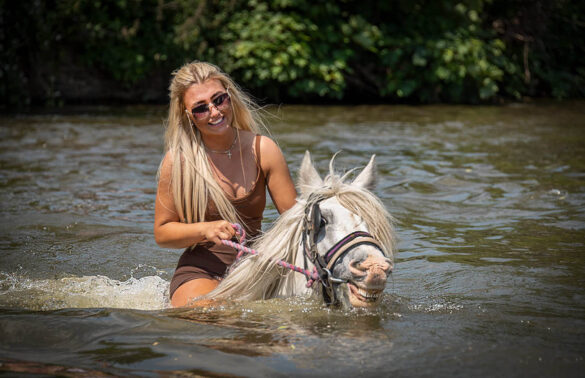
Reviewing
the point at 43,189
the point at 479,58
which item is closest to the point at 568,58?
the point at 479,58

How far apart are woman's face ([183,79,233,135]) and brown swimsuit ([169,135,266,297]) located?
0.27 metres

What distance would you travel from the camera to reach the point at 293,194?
4172 mm

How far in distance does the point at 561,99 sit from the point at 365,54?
496 cm

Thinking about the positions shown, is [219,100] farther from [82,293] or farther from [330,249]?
[82,293]

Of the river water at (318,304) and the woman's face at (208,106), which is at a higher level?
the woman's face at (208,106)

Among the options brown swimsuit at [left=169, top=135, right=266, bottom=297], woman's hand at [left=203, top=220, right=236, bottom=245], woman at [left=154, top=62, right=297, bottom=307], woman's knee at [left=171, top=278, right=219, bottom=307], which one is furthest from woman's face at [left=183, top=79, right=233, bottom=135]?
woman's knee at [left=171, top=278, right=219, bottom=307]

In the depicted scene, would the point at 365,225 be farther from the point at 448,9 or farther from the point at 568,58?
the point at 568,58

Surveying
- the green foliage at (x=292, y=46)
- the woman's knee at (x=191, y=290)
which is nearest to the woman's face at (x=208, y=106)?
the woman's knee at (x=191, y=290)

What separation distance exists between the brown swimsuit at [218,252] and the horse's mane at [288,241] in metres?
0.29

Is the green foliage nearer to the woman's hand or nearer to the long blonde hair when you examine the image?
the long blonde hair

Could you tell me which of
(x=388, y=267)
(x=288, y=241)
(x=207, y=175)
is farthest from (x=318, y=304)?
(x=207, y=175)

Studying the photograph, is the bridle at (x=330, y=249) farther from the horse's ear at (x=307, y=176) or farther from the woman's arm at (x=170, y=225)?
the woman's arm at (x=170, y=225)

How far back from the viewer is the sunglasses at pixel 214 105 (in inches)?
156

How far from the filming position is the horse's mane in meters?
3.34
